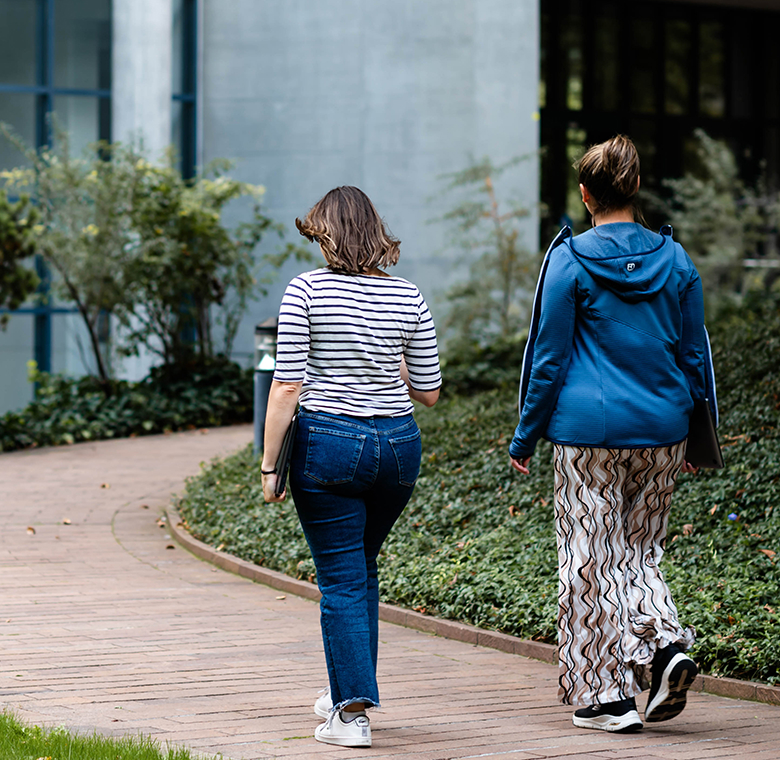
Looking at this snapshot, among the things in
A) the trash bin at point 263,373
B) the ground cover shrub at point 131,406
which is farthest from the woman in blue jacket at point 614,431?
the ground cover shrub at point 131,406

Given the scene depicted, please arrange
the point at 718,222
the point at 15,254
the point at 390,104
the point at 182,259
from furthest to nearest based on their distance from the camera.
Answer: the point at 718,222 → the point at 390,104 → the point at 182,259 → the point at 15,254

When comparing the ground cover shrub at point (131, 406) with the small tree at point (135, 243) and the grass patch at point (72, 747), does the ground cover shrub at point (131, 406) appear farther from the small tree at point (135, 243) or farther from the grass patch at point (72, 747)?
the grass patch at point (72, 747)

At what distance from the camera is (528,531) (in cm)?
729

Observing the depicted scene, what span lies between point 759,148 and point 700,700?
21700mm

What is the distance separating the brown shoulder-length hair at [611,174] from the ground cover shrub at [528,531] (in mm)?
1985

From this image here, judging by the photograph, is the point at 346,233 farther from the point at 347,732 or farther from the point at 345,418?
the point at 347,732

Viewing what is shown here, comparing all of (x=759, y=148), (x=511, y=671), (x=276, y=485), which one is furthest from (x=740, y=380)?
(x=759, y=148)

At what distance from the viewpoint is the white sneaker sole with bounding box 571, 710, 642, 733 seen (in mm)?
4160

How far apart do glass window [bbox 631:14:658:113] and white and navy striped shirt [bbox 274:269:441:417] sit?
2034 centimetres

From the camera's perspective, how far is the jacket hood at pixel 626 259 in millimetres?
4137

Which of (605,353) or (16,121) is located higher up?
(16,121)

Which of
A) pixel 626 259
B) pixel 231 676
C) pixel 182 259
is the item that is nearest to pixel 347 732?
pixel 231 676

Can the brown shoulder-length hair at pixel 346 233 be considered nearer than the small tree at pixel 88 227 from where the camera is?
Yes

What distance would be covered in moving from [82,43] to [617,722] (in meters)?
16.7
